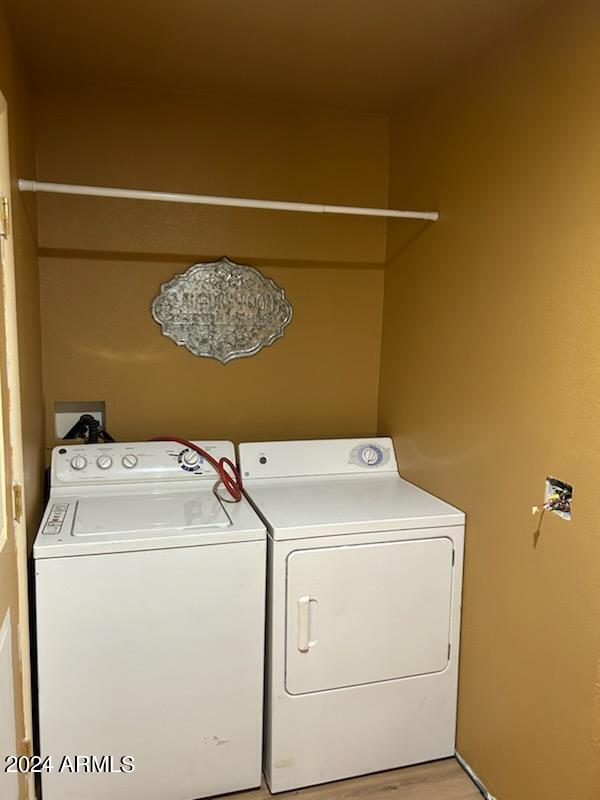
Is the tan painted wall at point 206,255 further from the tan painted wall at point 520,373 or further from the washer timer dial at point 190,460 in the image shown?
the tan painted wall at point 520,373

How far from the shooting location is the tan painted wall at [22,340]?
1.58 meters

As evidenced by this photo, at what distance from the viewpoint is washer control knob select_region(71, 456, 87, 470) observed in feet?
7.41

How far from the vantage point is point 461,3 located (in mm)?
1670

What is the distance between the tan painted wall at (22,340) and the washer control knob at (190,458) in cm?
53

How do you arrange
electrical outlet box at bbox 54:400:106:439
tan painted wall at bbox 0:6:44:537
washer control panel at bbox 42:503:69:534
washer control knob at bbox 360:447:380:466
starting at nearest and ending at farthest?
tan painted wall at bbox 0:6:44:537 → washer control panel at bbox 42:503:69:534 → electrical outlet box at bbox 54:400:106:439 → washer control knob at bbox 360:447:380:466

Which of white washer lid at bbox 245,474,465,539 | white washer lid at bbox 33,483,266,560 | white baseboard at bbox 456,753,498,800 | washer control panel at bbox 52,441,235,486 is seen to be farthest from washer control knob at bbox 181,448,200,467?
white baseboard at bbox 456,753,498,800

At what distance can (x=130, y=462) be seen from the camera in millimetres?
A: 2314

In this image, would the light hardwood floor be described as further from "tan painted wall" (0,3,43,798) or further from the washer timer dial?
the washer timer dial

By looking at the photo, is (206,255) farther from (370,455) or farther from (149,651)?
(149,651)

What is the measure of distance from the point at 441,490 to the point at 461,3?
1.55m

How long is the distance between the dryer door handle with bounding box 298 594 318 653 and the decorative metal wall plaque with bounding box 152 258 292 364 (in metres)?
1.12

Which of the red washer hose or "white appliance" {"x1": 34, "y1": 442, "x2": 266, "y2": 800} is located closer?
"white appliance" {"x1": 34, "y1": 442, "x2": 266, "y2": 800}

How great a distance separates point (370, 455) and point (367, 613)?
76cm

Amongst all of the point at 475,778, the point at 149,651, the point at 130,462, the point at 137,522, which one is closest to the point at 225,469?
the point at 130,462
